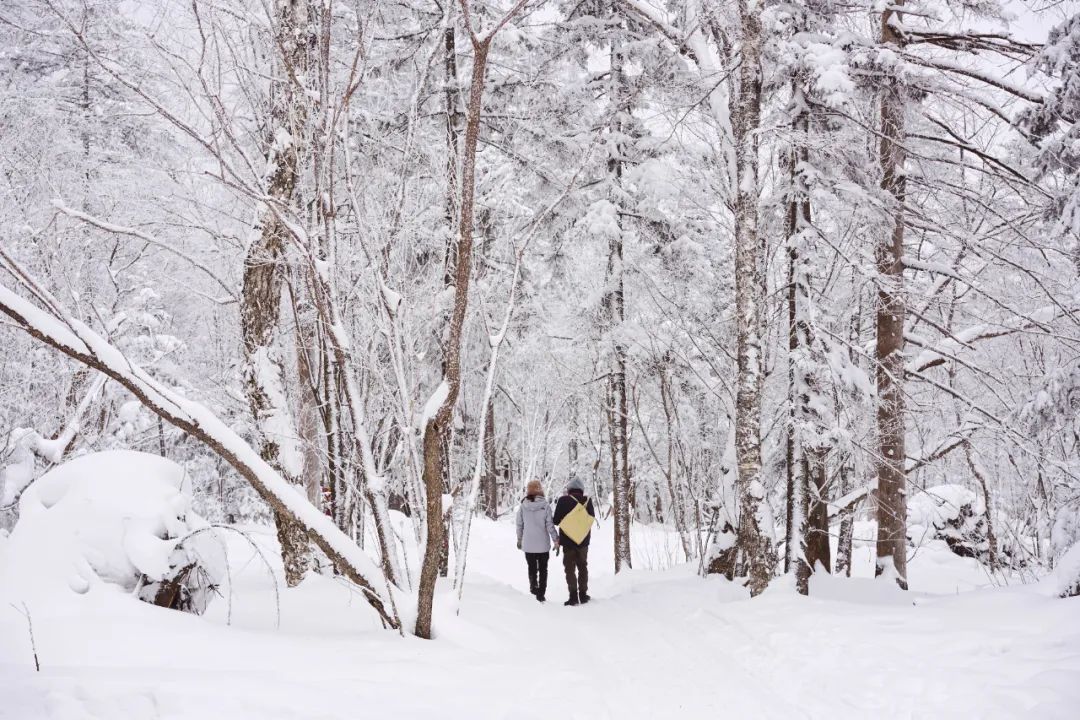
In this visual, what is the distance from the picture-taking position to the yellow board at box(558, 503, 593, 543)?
9570 millimetres

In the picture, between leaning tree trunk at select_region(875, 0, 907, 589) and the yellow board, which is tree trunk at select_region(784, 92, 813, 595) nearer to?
leaning tree trunk at select_region(875, 0, 907, 589)

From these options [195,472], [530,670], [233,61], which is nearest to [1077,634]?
[530,670]

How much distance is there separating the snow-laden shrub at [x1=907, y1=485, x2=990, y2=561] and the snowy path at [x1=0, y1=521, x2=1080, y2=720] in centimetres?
766

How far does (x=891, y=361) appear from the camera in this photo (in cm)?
810

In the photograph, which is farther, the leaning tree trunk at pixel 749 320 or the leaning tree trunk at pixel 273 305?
the leaning tree trunk at pixel 749 320

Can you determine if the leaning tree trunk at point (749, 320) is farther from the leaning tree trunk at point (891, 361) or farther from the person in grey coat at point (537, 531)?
the person in grey coat at point (537, 531)

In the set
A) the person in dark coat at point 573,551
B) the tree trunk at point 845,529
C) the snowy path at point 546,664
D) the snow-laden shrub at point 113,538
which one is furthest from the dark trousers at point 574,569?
the snow-laden shrub at point 113,538

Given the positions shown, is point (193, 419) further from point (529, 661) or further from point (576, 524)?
point (576, 524)

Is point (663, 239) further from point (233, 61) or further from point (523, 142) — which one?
point (233, 61)

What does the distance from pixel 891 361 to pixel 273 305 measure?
7.50 metres

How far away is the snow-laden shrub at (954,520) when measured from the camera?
502 inches

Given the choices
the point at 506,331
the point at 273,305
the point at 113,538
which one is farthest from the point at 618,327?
the point at 113,538

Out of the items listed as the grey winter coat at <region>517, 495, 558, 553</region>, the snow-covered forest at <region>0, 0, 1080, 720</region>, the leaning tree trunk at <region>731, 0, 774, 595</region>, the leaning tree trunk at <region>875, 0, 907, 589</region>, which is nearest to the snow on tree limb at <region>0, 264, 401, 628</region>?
the snow-covered forest at <region>0, 0, 1080, 720</region>

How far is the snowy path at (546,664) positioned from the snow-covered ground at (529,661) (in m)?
0.01
